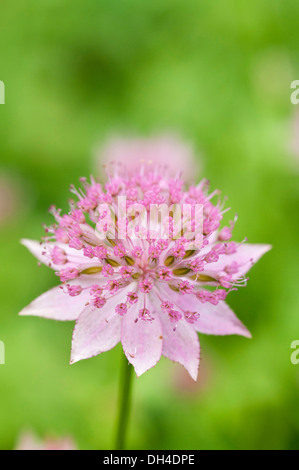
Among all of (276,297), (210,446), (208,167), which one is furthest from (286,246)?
(210,446)

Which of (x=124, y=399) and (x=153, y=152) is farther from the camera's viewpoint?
(x=153, y=152)

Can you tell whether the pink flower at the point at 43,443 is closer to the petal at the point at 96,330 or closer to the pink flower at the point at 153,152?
the petal at the point at 96,330

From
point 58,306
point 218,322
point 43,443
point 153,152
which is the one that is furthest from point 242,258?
point 153,152

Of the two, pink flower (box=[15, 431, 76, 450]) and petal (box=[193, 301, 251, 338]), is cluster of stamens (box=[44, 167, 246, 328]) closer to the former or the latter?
petal (box=[193, 301, 251, 338])

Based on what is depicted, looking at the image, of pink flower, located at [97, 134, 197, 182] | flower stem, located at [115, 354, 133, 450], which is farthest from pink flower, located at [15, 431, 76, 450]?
pink flower, located at [97, 134, 197, 182]

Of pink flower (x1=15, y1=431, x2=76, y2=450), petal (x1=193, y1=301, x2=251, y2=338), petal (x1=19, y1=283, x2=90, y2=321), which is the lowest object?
pink flower (x1=15, y1=431, x2=76, y2=450)

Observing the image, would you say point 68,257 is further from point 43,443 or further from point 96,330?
point 43,443

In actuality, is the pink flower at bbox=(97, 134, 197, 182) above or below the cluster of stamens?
above
